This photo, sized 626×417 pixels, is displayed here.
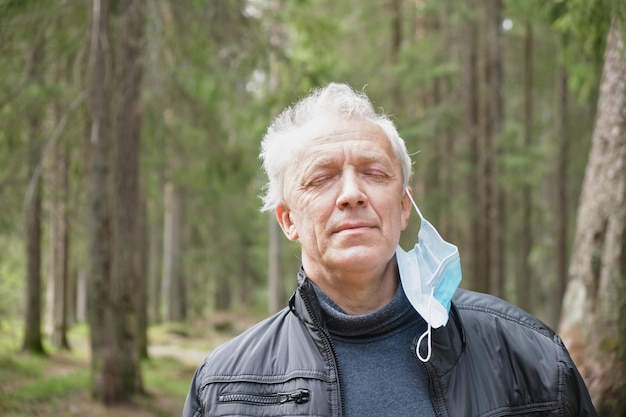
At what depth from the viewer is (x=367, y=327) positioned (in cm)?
224

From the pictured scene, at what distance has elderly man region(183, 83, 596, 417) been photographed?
2.12 m

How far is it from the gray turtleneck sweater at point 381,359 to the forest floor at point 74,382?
7.47 m

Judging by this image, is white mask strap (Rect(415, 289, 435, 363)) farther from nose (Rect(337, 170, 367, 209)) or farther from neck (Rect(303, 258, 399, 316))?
nose (Rect(337, 170, 367, 209))

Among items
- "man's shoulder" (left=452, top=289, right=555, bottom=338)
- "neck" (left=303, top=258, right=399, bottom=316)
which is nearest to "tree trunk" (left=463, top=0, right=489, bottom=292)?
"man's shoulder" (left=452, top=289, right=555, bottom=338)

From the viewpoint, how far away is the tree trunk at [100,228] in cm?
875

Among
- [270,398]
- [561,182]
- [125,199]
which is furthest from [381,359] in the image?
[561,182]

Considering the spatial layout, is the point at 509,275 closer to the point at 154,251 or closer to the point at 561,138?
the point at 154,251

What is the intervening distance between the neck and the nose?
238 mm

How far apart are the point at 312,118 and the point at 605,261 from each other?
11.2ft

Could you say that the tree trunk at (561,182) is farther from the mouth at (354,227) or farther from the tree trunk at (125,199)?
the mouth at (354,227)

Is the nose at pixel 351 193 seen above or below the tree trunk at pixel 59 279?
above

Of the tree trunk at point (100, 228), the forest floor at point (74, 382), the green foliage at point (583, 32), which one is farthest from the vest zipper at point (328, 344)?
the forest floor at point (74, 382)

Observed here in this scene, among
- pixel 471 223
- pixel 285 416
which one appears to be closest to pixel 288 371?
pixel 285 416

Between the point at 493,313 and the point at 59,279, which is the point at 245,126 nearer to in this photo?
the point at 59,279
